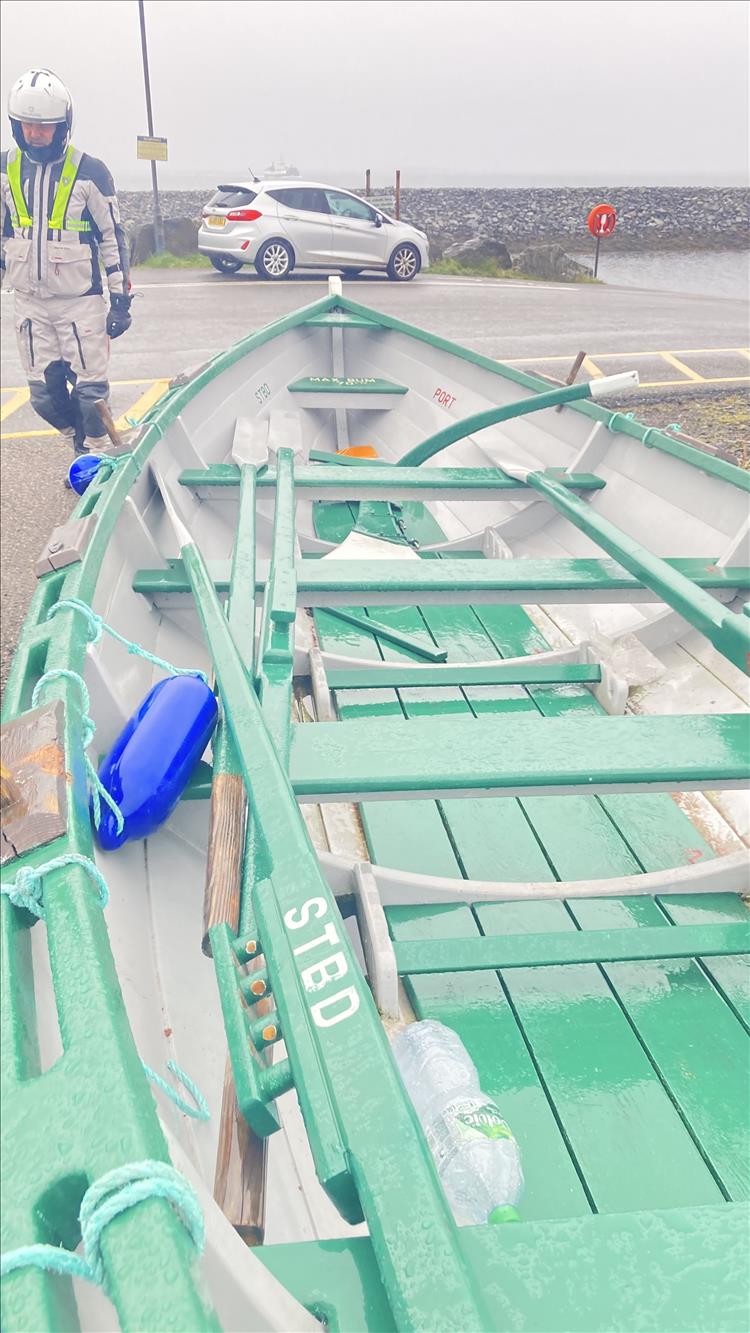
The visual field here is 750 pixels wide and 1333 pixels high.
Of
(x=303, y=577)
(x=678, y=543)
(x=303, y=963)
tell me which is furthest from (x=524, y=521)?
(x=303, y=963)

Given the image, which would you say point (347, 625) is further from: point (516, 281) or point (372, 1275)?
point (516, 281)

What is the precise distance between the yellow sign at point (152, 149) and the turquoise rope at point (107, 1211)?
16.9 meters

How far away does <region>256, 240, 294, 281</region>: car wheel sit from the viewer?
48.4ft

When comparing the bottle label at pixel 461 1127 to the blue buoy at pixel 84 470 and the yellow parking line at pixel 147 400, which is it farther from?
the yellow parking line at pixel 147 400

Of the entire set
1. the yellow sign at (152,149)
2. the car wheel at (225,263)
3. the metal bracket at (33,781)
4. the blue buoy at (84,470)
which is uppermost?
the yellow sign at (152,149)

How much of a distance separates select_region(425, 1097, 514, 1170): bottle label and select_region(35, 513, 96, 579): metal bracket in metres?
1.76

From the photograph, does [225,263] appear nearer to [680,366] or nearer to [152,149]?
[152,149]

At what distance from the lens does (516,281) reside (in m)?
18.0

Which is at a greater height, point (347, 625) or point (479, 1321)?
point (479, 1321)

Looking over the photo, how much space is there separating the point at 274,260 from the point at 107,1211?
16.2 m

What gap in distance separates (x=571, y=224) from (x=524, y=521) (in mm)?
28943

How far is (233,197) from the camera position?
47.4ft

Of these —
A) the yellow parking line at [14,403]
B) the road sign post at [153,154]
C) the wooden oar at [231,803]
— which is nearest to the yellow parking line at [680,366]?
the yellow parking line at [14,403]

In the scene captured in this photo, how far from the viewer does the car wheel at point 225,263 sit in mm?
15033
